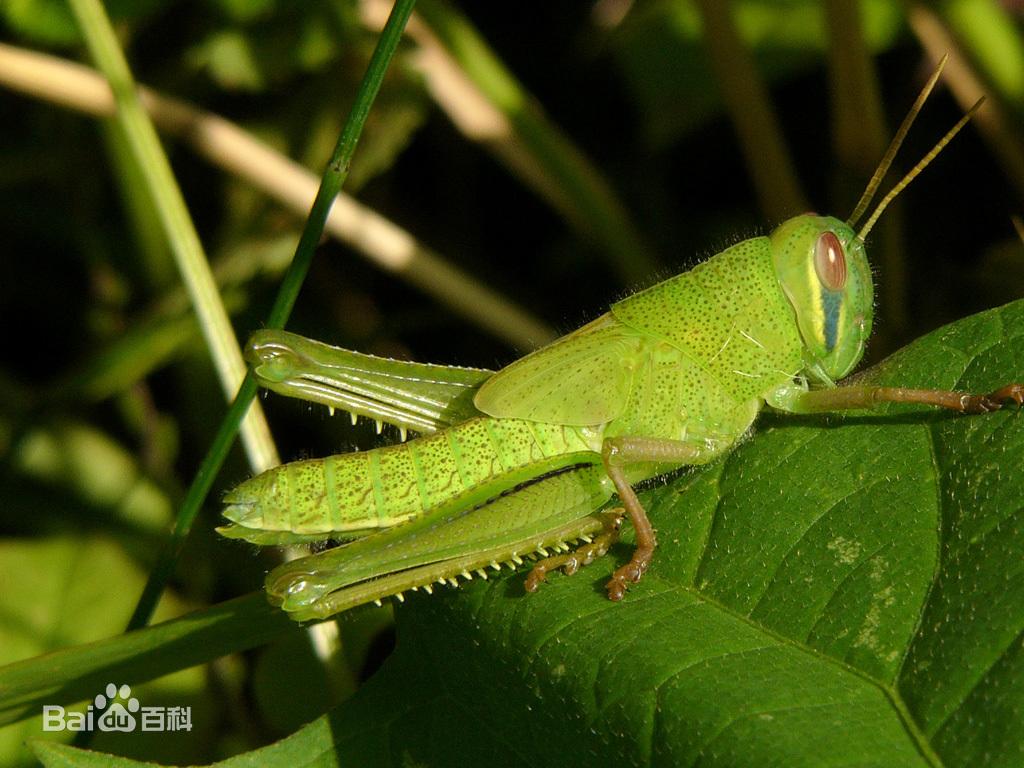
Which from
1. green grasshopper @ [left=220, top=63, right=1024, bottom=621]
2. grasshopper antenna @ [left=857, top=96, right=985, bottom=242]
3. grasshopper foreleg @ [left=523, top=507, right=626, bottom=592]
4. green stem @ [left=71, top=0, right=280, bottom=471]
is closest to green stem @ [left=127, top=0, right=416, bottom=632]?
green grasshopper @ [left=220, top=63, right=1024, bottom=621]

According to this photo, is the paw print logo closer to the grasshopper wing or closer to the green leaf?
the green leaf

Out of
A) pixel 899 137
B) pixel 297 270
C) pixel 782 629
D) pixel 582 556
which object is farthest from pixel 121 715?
pixel 899 137

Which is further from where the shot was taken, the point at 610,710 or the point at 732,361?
the point at 732,361

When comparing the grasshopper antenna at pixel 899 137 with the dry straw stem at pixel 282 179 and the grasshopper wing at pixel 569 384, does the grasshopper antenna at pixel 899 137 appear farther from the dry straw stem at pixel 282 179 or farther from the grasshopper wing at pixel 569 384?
the dry straw stem at pixel 282 179

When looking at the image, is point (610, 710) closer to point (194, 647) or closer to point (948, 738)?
point (948, 738)

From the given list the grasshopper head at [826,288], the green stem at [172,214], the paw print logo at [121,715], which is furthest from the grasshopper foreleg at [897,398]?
the paw print logo at [121,715]

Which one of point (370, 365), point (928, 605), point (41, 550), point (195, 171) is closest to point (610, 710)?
point (928, 605)
